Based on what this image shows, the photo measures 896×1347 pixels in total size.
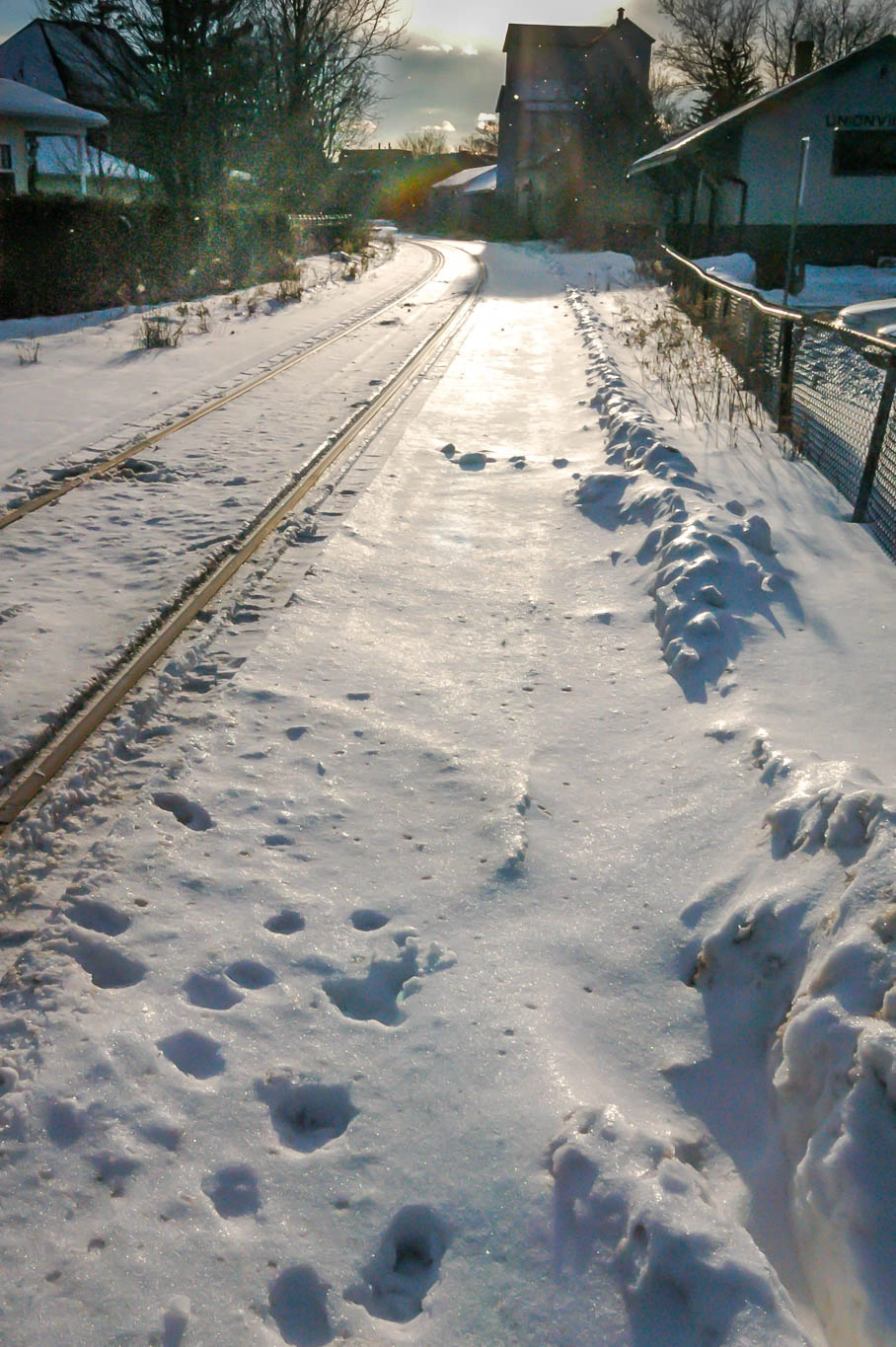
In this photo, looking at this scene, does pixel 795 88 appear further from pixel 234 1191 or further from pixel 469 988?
pixel 234 1191

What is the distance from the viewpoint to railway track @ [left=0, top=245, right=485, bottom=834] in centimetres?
383

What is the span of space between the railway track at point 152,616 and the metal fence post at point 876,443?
12.9 ft

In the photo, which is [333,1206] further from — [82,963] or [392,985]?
[82,963]

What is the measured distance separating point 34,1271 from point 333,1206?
0.63m

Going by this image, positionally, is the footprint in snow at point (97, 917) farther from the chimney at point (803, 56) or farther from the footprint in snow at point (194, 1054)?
the chimney at point (803, 56)

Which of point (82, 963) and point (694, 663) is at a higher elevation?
point (694, 663)

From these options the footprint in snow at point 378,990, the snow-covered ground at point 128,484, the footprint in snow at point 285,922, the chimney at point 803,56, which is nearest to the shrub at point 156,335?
the snow-covered ground at point 128,484

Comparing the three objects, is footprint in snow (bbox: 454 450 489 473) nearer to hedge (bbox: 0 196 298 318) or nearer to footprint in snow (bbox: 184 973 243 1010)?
footprint in snow (bbox: 184 973 243 1010)

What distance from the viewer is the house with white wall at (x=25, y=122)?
26.5 m

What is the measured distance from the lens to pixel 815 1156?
217 cm

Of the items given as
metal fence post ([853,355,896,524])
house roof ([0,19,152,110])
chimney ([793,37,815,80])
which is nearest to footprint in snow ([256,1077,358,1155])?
metal fence post ([853,355,896,524])

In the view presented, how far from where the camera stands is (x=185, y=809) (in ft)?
12.0

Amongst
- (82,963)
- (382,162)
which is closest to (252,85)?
(82,963)

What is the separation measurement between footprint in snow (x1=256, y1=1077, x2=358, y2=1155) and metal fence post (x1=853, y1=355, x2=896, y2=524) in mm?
5528
